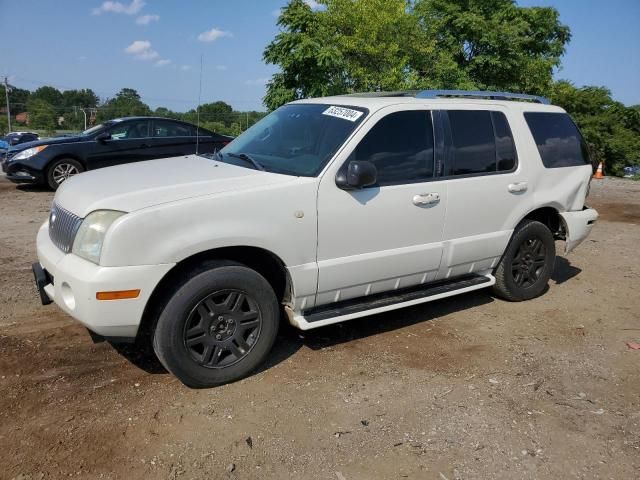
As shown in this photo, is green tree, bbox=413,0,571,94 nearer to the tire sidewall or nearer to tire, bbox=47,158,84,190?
→ tire, bbox=47,158,84,190

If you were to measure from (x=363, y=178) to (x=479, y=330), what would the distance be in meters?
1.92

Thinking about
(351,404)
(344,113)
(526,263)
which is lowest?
(351,404)

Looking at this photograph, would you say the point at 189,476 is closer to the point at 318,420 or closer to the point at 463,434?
the point at 318,420

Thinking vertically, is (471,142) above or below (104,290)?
above

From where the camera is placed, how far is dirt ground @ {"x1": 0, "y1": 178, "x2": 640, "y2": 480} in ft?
9.48

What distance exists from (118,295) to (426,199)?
7.72 ft

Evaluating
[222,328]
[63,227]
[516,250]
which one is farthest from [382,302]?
[63,227]

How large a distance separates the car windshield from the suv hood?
0.20 m

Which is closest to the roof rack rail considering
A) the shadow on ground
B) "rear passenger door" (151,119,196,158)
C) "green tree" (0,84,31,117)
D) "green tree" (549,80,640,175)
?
the shadow on ground

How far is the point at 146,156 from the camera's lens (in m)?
10.8

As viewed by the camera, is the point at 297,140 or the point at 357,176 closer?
the point at 357,176

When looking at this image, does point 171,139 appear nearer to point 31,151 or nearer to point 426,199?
point 31,151

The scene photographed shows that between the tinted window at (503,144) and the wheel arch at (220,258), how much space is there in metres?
2.28

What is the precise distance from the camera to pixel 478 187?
4.66m
